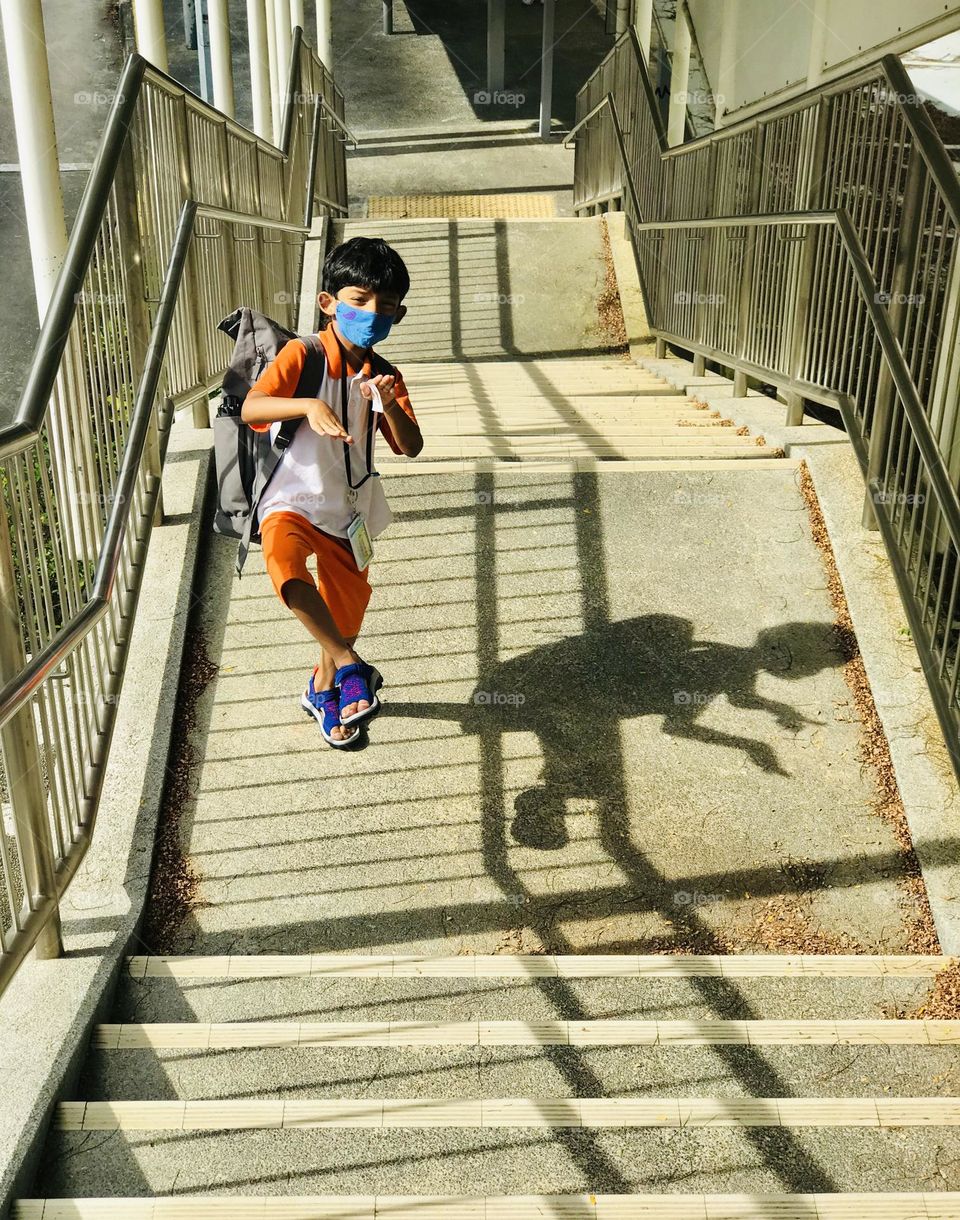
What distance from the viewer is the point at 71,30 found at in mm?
20516

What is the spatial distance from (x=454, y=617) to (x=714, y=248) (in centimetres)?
436

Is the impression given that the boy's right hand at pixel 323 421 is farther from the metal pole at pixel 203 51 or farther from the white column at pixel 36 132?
the metal pole at pixel 203 51

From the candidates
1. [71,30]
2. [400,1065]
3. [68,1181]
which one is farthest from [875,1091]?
[71,30]

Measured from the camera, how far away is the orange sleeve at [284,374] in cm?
338

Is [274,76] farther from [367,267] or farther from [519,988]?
[519,988]

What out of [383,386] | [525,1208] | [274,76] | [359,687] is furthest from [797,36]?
[525,1208]

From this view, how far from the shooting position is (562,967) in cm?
319

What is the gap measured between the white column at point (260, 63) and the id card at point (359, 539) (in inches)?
295

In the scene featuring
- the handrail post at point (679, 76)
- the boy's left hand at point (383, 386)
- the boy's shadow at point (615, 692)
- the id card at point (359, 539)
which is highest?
the handrail post at point (679, 76)

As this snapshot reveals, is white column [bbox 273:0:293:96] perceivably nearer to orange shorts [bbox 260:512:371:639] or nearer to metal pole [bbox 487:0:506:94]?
metal pole [bbox 487:0:506:94]

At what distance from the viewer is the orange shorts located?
356 centimetres

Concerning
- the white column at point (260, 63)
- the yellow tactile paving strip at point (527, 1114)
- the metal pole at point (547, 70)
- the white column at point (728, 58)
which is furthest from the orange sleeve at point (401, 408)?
the metal pole at point (547, 70)

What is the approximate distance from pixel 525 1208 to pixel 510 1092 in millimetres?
467

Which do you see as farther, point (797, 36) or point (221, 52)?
point (797, 36)
